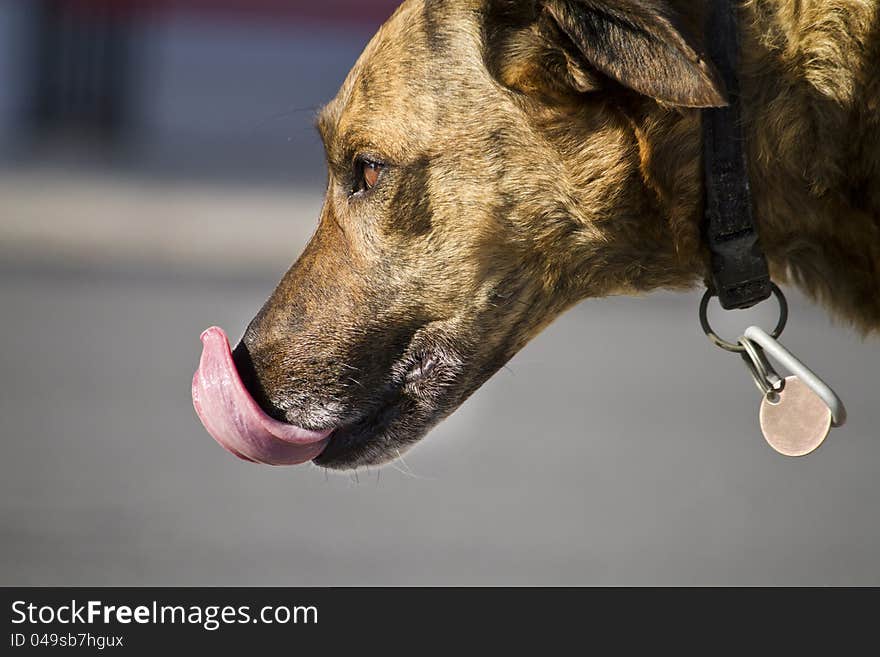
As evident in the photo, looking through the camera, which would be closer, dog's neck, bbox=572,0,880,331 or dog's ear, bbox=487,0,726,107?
dog's ear, bbox=487,0,726,107

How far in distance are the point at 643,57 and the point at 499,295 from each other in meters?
0.70

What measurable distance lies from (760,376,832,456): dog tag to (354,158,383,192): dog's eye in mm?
1060

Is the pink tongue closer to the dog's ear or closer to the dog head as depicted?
the dog head

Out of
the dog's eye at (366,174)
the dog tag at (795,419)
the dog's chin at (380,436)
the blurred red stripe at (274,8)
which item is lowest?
the dog tag at (795,419)

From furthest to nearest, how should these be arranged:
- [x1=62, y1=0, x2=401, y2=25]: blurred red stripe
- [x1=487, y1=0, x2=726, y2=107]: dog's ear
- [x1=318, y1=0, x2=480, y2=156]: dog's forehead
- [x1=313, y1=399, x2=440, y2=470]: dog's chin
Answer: [x1=62, y1=0, x2=401, y2=25]: blurred red stripe
[x1=313, y1=399, x2=440, y2=470]: dog's chin
[x1=318, y1=0, x2=480, y2=156]: dog's forehead
[x1=487, y1=0, x2=726, y2=107]: dog's ear

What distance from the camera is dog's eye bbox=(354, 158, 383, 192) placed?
3014 mm

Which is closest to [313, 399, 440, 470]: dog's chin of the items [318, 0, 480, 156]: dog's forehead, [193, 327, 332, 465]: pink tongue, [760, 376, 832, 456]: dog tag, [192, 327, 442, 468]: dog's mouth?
[192, 327, 442, 468]: dog's mouth

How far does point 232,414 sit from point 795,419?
1327 mm

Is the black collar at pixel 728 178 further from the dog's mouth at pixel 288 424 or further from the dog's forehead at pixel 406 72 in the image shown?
the dog's mouth at pixel 288 424

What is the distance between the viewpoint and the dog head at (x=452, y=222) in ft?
9.36

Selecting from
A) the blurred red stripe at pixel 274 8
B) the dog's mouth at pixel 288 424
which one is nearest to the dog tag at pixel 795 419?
the dog's mouth at pixel 288 424

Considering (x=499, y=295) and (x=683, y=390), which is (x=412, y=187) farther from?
(x=683, y=390)

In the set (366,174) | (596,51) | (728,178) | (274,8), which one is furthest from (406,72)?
(274,8)

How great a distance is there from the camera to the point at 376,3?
18.1 meters
